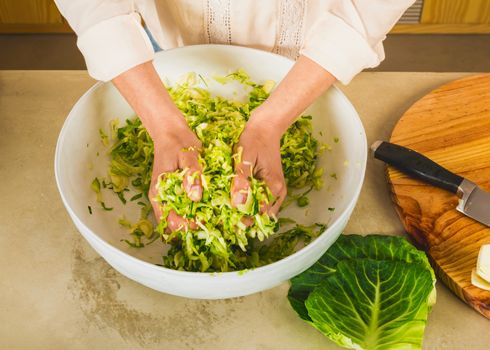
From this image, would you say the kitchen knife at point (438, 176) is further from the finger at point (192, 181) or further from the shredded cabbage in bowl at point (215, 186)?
the finger at point (192, 181)

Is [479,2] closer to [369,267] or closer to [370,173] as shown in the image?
A: [370,173]

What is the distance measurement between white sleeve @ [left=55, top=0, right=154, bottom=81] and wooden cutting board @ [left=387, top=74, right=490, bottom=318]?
0.56 meters

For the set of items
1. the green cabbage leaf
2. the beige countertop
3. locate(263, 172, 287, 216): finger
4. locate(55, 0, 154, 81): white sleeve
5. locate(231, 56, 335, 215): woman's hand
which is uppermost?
locate(55, 0, 154, 81): white sleeve

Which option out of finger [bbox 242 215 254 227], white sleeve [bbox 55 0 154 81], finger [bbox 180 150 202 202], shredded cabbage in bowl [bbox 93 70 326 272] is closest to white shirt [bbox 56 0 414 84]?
white sleeve [bbox 55 0 154 81]

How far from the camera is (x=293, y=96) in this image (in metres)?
1.06

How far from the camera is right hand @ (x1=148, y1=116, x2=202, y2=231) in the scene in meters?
0.93

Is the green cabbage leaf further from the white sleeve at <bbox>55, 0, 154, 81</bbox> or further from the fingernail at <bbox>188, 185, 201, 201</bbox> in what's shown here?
the white sleeve at <bbox>55, 0, 154, 81</bbox>

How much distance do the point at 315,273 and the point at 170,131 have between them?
0.36 meters

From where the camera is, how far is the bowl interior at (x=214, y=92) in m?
1.00

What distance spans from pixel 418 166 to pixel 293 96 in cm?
29

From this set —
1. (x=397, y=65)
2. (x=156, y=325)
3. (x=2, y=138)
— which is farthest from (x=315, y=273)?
(x=397, y=65)

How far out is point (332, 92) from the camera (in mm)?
1132

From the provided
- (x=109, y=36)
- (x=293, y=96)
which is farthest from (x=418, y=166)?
(x=109, y=36)

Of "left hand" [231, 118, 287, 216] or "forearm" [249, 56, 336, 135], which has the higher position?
"forearm" [249, 56, 336, 135]
